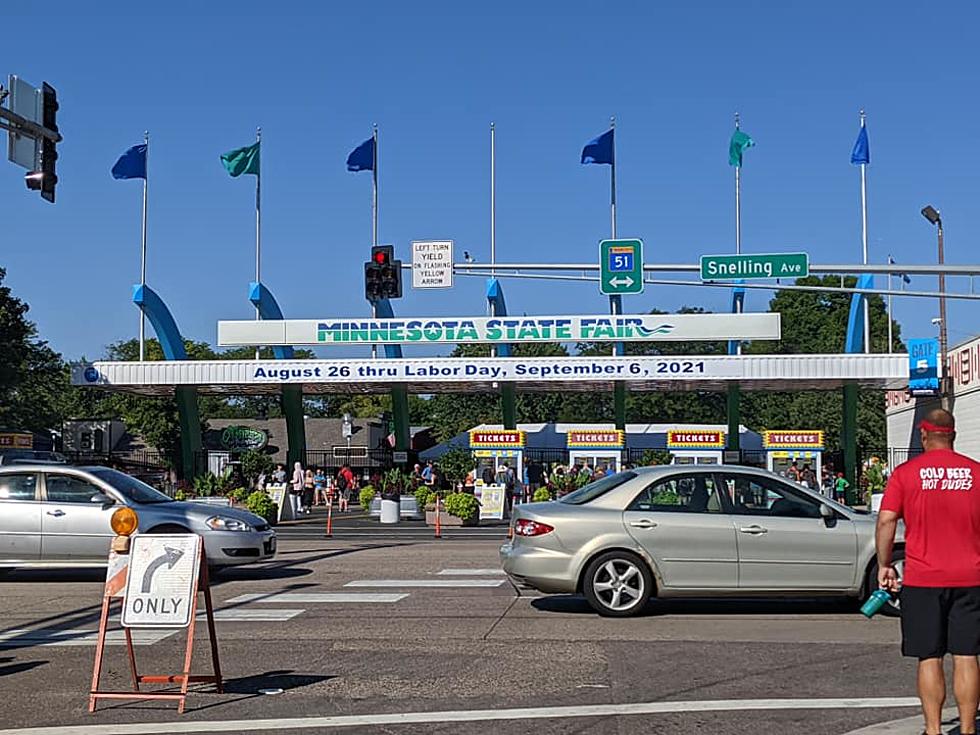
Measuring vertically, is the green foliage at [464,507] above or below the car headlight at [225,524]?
below

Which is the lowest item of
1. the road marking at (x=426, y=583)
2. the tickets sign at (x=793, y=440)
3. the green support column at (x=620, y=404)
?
the road marking at (x=426, y=583)

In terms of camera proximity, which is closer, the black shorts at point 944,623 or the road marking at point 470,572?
the black shorts at point 944,623

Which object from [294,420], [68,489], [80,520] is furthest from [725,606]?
[294,420]

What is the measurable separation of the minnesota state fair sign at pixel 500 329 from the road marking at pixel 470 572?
2416 centimetres

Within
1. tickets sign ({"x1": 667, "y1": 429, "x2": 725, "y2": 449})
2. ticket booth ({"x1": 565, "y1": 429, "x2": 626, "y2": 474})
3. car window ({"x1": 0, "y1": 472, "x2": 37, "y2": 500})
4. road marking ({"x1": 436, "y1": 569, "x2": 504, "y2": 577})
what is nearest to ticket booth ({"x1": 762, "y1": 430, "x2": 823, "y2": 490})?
tickets sign ({"x1": 667, "y1": 429, "x2": 725, "y2": 449})

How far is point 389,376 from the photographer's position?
41.7 metres

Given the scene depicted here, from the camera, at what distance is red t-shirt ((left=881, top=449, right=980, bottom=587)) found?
6.20 m

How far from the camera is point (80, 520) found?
15156 millimetres

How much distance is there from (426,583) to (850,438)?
96.0 ft

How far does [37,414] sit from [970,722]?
61.5m

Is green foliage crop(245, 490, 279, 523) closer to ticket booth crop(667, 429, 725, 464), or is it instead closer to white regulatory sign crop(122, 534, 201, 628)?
ticket booth crop(667, 429, 725, 464)

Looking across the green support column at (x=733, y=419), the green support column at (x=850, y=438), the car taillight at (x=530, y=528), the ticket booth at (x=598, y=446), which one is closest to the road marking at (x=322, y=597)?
the car taillight at (x=530, y=528)

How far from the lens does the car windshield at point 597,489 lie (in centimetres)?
1228

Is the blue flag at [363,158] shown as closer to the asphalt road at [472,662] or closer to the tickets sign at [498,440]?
the tickets sign at [498,440]
